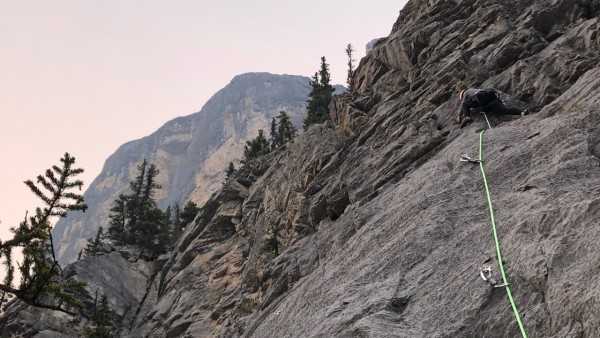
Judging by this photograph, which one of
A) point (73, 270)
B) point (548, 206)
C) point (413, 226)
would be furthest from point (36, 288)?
point (73, 270)

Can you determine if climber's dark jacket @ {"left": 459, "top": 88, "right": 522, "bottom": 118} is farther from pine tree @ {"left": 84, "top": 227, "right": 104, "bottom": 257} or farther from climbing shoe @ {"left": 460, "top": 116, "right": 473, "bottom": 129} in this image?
pine tree @ {"left": 84, "top": 227, "right": 104, "bottom": 257}

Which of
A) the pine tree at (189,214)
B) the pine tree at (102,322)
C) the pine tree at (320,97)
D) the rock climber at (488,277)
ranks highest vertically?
the pine tree at (320,97)

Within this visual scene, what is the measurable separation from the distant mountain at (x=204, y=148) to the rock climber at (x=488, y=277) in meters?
141

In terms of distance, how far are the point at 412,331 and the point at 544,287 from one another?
2.54 metres

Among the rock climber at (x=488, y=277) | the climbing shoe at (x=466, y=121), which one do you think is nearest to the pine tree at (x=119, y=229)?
the climbing shoe at (x=466, y=121)

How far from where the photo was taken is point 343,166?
23.9 meters

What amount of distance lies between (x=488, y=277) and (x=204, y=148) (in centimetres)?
17021

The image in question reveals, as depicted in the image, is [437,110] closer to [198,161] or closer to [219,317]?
[219,317]

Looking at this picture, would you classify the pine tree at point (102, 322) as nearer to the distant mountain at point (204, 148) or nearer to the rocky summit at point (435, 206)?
the rocky summit at point (435, 206)

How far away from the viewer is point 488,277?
928 cm

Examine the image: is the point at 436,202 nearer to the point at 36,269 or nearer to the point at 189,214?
the point at 36,269

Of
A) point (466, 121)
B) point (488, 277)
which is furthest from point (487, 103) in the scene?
point (488, 277)

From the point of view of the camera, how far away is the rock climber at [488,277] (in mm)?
9109

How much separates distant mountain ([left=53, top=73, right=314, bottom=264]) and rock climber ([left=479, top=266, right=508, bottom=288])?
140728mm
